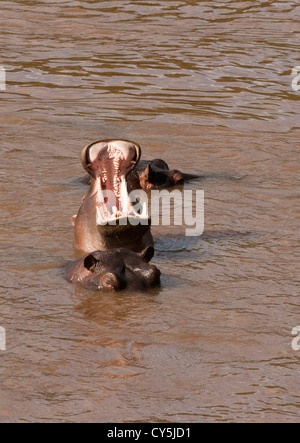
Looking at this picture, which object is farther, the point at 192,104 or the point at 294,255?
the point at 192,104

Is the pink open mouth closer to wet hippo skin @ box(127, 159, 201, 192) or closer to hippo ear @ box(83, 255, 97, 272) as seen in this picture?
hippo ear @ box(83, 255, 97, 272)

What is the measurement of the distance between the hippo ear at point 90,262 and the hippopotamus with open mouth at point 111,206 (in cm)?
47

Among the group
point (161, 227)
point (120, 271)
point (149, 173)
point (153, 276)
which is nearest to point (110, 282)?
point (120, 271)

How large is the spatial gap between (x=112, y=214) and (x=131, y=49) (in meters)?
7.66

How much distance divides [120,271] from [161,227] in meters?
1.81

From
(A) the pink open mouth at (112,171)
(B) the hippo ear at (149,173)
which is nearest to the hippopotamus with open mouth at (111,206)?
(A) the pink open mouth at (112,171)

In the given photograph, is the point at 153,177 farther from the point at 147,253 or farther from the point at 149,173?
the point at 147,253

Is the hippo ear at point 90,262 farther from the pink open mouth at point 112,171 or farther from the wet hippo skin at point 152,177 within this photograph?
the wet hippo skin at point 152,177

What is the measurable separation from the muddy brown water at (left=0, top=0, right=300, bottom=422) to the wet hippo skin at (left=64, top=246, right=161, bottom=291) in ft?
0.28

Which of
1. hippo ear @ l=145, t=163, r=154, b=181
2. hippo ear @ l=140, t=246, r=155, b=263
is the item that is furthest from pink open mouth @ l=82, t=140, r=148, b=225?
hippo ear @ l=145, t=163, r=154, b=181

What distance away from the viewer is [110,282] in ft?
22.6
